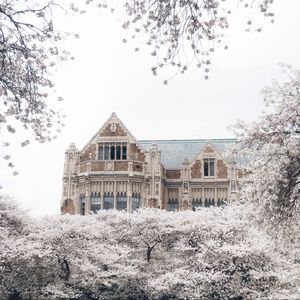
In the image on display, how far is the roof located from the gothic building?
4.28 ft

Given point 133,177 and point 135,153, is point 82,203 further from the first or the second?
point 135,153

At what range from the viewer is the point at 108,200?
3812 cm

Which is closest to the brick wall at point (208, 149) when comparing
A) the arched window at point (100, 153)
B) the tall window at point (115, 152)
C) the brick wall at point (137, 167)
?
the brick wall at point (137, 167)

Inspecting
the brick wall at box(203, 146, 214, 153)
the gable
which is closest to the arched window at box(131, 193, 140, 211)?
the gable

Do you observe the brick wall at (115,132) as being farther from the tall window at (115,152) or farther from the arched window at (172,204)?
the arched window at (172,204)

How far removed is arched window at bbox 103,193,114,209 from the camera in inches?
1494

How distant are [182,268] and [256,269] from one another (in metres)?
3.37

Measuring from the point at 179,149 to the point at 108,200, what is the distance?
8.75 meters

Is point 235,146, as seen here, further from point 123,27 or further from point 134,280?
point 134,280

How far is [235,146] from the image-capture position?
1465 cm

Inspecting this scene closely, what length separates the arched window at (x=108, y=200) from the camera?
37.9m

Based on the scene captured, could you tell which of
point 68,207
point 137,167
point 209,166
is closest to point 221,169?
point 209,166

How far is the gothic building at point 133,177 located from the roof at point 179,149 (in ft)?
4.28

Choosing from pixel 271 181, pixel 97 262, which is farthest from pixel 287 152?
pixel 97 262
